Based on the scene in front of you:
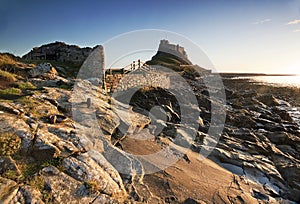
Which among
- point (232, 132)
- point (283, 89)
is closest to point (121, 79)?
point (232, 132)

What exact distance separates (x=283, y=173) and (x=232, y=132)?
4.72 meters

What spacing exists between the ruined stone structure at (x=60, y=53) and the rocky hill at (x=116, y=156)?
458 inches

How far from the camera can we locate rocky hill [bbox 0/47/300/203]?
5.29 metres

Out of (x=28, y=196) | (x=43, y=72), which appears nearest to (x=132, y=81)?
(x=43, y=72)

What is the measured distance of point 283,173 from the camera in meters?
10.2

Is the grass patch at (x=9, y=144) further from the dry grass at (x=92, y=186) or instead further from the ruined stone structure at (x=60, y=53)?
the ruined stone structure at (x=60, y=53)

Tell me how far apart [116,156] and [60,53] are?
23.9 metres

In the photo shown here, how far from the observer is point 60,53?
88.1 ft

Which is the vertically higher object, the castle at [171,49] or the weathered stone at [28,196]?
the castle at [171,49]

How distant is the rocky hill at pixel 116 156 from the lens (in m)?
5.29

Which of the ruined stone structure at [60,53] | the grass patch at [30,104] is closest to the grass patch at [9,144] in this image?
the grass patch at [30,104]

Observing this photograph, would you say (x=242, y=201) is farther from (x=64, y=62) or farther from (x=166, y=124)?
(x=64, y=62)

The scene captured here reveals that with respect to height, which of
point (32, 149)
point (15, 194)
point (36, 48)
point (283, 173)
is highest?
point (36, 48)

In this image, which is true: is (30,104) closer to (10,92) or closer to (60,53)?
(10,92)
